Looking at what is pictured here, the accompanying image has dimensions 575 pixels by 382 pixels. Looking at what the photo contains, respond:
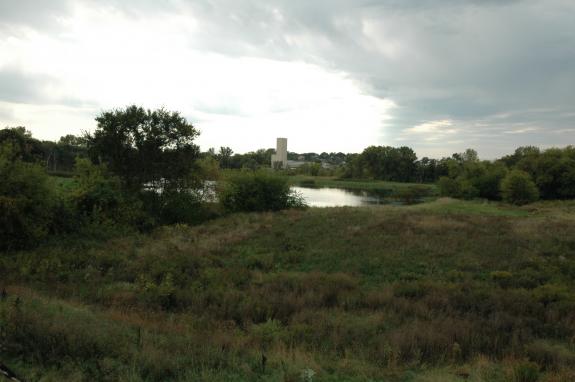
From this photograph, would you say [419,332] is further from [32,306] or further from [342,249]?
[342,249]

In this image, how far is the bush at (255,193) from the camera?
1385 inches

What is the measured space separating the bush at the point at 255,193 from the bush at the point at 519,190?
39.2 metres

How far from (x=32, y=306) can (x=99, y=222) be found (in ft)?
52.6

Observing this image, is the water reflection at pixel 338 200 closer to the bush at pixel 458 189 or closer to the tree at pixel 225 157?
the bush at pixel 458 189

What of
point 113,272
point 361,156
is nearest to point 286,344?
point 113,272

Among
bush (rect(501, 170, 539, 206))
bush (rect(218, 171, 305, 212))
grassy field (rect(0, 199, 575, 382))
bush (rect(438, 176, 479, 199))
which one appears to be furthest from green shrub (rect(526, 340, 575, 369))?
bush (rect(438, 176, 479, 199))

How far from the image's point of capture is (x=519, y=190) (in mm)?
59781

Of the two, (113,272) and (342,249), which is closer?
(113,272)

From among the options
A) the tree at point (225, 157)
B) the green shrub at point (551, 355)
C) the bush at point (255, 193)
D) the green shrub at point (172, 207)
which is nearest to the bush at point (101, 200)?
the green shrub at point (172, 207)

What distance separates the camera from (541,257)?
16.8 meters

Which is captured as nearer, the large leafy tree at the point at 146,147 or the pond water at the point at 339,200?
the large leafy tree at the point at 146,147

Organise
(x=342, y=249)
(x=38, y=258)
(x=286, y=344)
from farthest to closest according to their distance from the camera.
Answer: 1. (x=342, y=249)
2. (x=38, y=258)
3. (x=286, y=344)

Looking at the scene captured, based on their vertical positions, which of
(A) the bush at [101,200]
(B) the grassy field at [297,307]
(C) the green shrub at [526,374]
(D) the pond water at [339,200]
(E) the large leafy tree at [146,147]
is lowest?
(D) the pond water at [339,200]

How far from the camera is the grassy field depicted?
5828 millimetres
